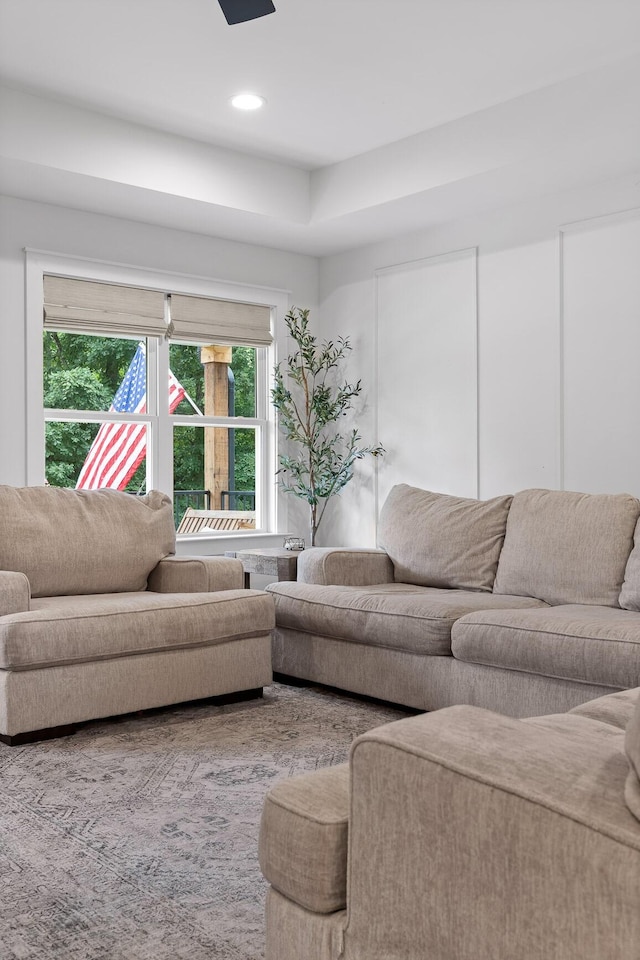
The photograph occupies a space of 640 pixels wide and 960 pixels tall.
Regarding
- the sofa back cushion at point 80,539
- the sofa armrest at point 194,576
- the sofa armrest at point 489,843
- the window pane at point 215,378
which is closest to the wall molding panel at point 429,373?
the window pane at point 215,378

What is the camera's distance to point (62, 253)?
16.9 ft

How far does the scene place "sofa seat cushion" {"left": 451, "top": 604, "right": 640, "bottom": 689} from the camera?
292cm

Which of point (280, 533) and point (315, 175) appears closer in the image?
point (315, 175)

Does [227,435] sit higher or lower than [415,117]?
lower

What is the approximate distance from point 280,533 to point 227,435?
767 mm

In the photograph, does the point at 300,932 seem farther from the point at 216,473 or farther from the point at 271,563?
the point at 216,473

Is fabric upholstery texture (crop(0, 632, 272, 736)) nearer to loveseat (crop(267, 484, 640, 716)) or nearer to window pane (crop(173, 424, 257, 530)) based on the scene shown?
loveseat (crop(267, 484, 640, 716))

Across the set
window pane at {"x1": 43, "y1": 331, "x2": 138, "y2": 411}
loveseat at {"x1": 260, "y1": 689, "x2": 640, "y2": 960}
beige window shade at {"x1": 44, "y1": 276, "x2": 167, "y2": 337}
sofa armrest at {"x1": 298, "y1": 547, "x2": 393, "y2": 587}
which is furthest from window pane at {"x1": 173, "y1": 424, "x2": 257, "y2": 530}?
loveseat at {"x1": 260, "y1": 689, "x2": 640, "y2": 960}

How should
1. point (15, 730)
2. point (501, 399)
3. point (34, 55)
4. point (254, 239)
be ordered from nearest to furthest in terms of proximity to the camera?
point (15, 730) → point (34, 55) → point (501, 399) → point (254, 239)

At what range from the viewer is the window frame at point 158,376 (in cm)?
505

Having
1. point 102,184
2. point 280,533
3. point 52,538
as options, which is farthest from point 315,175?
point 52,538

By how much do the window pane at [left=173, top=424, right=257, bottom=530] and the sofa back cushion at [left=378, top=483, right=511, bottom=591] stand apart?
1.64 m

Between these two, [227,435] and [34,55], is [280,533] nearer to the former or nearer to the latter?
[227,435]

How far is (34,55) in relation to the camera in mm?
3961
